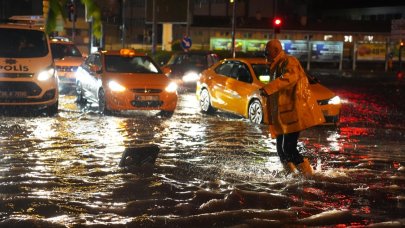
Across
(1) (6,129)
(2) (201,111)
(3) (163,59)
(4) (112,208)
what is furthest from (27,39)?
(3) (163,59)

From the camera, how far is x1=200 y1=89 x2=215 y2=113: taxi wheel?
17.9 m

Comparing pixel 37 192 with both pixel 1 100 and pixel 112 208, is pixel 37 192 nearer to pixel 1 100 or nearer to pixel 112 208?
pixel 112 208

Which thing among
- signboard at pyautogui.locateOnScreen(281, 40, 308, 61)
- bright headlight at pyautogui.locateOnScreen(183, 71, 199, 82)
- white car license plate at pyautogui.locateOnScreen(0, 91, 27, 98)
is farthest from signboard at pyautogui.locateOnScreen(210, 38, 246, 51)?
white car license plate at pyautogui.locateOnScreen(0, 91, 27, 98)

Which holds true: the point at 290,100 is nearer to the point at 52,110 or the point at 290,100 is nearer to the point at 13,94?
the point at 13,94

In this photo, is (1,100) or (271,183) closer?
(271,183)

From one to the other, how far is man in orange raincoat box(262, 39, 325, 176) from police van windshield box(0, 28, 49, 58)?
7.78m

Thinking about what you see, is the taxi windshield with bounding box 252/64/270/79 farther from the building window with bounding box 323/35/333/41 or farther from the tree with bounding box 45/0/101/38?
the building window with bounding box 323/35/333/41

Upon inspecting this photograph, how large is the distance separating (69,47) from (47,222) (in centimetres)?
1928

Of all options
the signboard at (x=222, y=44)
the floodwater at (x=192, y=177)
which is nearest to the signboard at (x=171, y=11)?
the signboard at (x=222, y=44)

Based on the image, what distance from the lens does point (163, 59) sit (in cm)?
3816

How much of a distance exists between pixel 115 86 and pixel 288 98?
819 cm

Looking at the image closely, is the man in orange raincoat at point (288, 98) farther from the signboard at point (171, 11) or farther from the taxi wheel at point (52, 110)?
the signboard at point (171, 11)

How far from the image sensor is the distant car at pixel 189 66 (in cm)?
2639

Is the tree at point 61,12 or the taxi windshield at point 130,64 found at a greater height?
the tree at point 61,12
